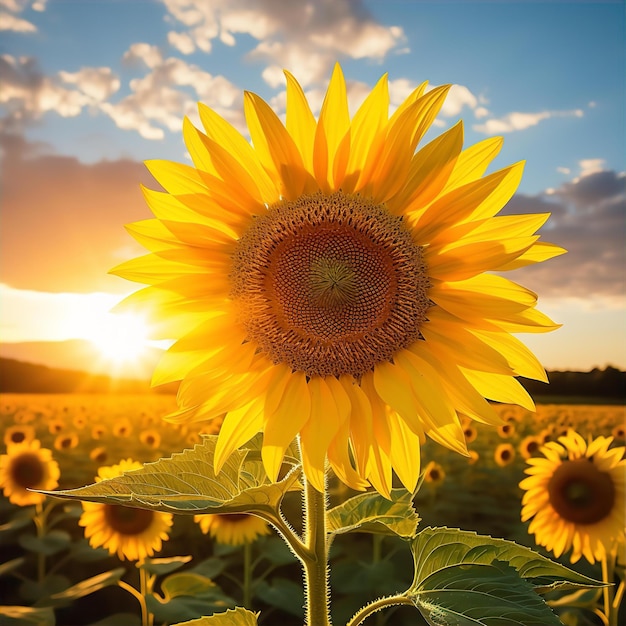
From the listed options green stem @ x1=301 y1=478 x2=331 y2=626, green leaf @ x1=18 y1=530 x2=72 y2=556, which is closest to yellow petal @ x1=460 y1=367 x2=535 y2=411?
green stem @ x1=301 y1=478 x2=331 y2=626

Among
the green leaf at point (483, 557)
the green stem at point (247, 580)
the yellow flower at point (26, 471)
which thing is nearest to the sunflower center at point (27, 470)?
the yellow flower at point (26, 471)

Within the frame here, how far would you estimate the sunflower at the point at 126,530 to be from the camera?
3.91 metres

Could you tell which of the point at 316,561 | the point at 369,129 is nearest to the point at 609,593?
the point at 316,561

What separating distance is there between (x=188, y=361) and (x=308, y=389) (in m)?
0.29

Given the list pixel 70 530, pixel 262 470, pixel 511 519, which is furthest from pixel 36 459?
pixel 262 470

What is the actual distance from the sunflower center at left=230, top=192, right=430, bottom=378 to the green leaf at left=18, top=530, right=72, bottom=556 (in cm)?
392

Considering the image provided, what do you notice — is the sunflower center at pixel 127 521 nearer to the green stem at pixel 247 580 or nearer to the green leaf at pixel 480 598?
the green stem at pixel 247 580

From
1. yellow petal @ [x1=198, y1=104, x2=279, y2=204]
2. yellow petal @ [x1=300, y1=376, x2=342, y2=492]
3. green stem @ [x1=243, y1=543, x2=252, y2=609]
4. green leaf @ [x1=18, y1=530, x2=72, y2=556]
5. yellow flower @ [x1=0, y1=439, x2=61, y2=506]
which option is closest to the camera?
yellow petal @ [x1=300, y1=376, x2=342, y2=492]

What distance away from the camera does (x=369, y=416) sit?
1.44 metres

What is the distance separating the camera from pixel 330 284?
153cm

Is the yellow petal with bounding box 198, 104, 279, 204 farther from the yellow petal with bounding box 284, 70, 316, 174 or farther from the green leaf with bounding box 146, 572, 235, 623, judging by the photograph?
the green leaf with bounding box 146, 572, 235, 623

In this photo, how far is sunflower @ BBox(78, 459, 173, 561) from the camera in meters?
3.91

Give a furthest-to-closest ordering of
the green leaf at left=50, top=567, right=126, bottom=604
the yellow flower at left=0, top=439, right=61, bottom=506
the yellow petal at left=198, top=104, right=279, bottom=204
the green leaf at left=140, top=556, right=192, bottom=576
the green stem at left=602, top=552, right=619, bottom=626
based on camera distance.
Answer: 1. the yellow flower at left=0, top=439, right=61, bottom=506
2. the green leaf at left=50, top=567, right=126, bottom=604
3. the green leaf at left=140, top=556, right=192, bottom=576
4. the green stem at left=602, top=552, right=619, bottom=626
5. the yellow petal at left=198, top=104, right=279, bottom=204

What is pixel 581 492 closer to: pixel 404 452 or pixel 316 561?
pixel 404 452
